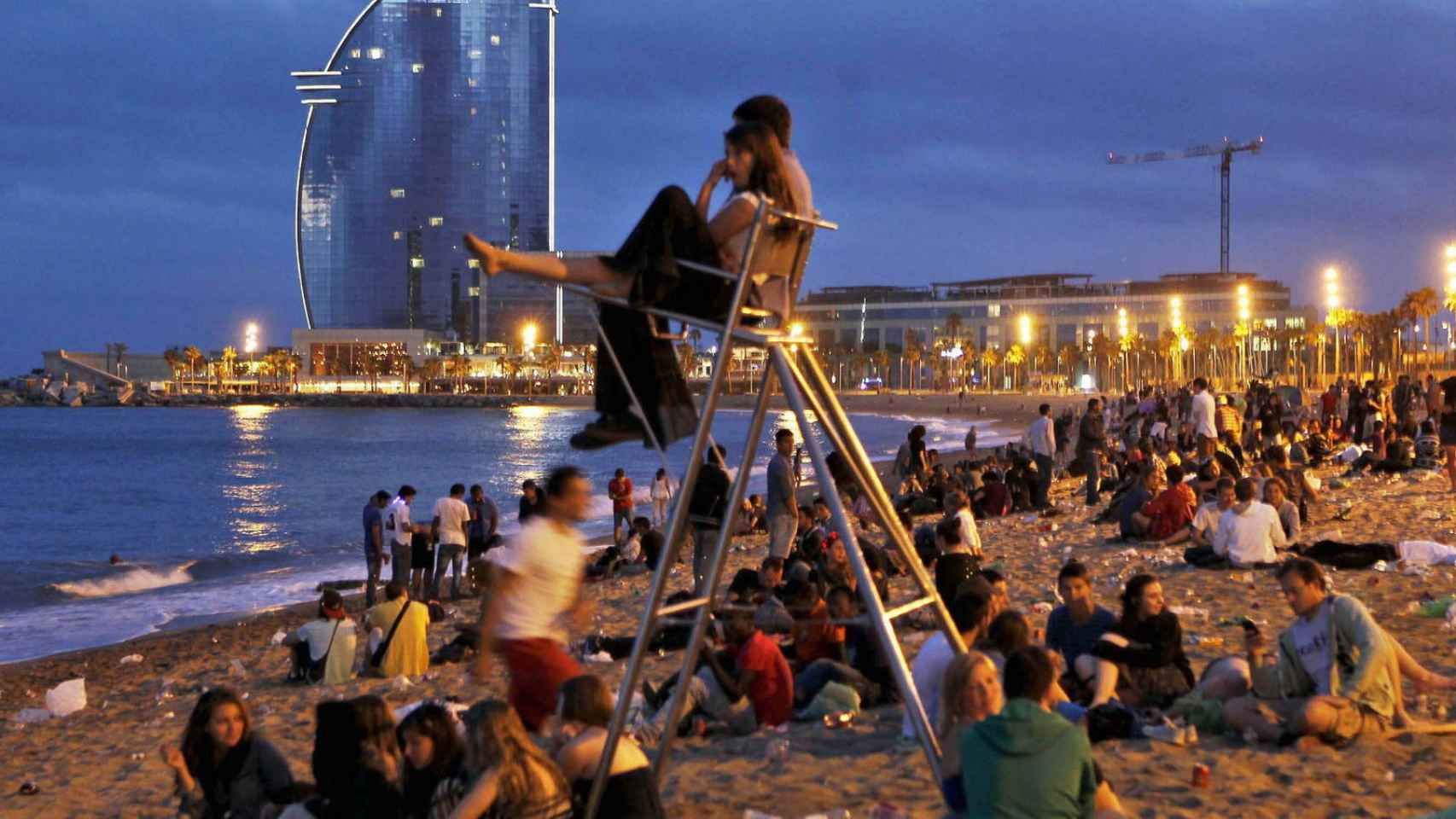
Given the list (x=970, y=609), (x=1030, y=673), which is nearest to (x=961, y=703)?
(x=1030, y=673)

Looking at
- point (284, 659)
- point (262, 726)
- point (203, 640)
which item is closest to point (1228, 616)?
point (262, 726)

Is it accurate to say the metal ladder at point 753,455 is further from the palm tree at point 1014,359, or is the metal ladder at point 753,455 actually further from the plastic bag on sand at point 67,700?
the palm tree at point 1014,359

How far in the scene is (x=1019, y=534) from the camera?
16531 mm

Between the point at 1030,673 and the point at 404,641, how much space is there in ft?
23.4

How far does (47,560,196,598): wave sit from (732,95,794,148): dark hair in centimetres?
2092

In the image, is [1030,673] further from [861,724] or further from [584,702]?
[861,724]

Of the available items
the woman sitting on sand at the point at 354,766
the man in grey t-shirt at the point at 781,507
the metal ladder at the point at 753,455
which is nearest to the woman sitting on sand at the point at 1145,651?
the metal ladder at the point at 753,455

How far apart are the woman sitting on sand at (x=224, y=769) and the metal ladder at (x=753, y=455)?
1930 mm

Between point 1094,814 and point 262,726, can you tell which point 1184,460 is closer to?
point 262,726

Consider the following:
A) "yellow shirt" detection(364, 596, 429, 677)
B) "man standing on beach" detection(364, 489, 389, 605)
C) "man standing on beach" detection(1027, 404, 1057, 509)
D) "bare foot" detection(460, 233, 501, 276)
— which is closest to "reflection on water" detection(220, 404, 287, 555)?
"man standing on beach" detection(364, 489, 389, 605)

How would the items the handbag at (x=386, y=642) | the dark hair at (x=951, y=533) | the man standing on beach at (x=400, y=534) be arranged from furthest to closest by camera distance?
the man standing on beach at (x=400, y=534)
the handbag at (x=386, y=642)
the dark hair at (x=951, y=533)

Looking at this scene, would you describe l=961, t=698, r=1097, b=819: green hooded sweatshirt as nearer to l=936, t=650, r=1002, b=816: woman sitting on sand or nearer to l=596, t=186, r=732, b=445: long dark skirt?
l=936, t=650, r=1002, b=816: woman sitting on sand

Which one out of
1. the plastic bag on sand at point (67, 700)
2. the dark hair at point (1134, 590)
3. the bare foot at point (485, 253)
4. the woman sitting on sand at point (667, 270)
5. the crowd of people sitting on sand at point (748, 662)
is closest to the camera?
the bare foot at point (485, 253)

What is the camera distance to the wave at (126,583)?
22641 mm
